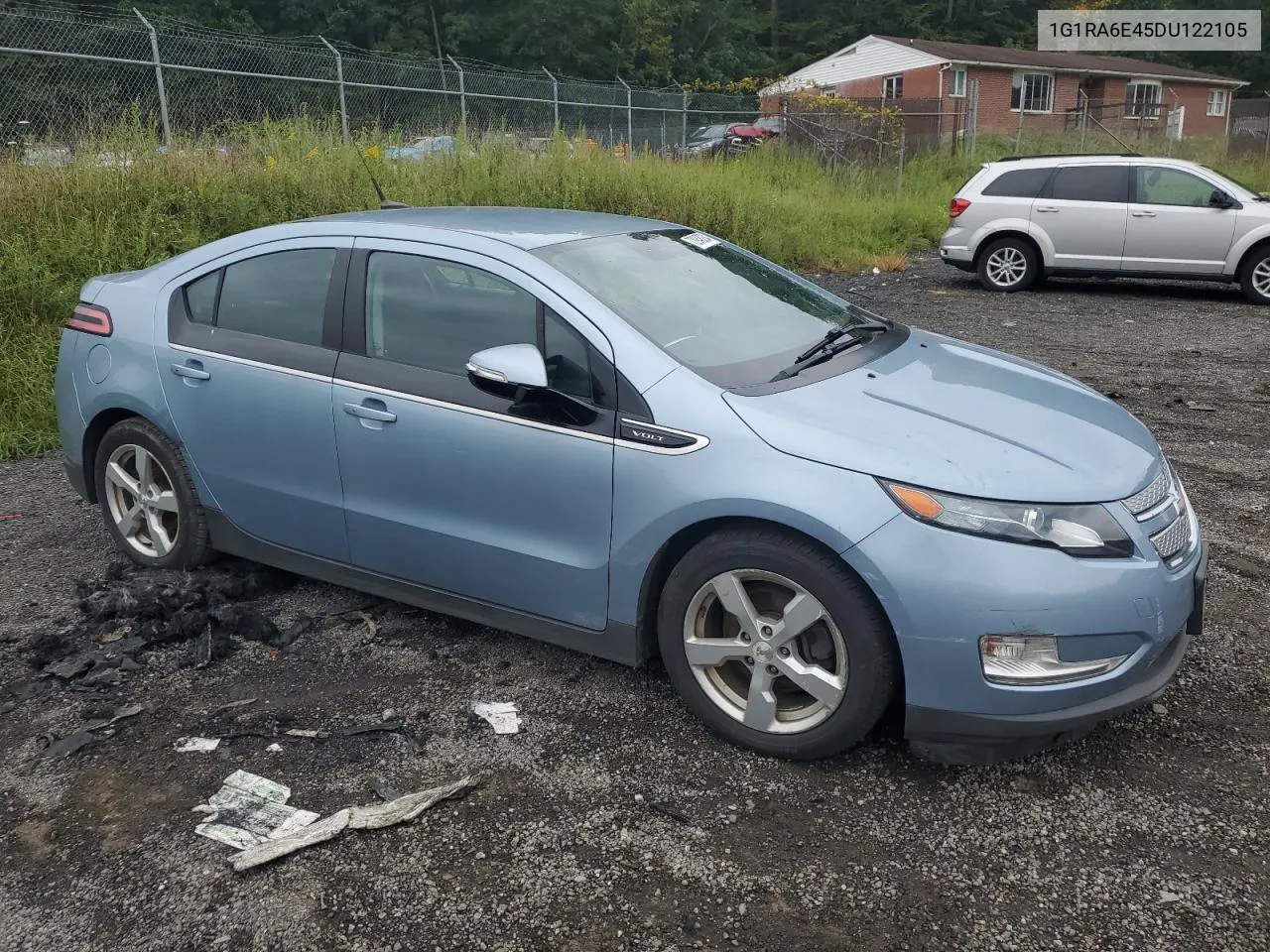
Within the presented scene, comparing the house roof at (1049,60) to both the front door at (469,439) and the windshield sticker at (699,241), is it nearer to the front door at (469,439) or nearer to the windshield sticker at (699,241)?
the windshield sticker at (699,241)

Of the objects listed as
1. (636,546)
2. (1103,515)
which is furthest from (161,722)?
(1103,515)

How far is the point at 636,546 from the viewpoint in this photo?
3.20m

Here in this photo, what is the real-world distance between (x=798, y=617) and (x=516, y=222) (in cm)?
203

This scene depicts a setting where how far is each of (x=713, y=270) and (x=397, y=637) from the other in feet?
6.23

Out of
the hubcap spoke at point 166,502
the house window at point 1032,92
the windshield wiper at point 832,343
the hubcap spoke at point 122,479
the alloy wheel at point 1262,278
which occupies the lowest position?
the hubcap spoke at point 166,502

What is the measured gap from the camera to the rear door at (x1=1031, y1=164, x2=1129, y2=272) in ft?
40.3

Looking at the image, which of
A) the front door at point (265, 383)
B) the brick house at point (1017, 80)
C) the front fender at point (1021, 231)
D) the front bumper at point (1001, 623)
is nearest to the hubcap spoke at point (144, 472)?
the front door at point (265, 383)

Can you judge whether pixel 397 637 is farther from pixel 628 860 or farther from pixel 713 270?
pixel 713 270

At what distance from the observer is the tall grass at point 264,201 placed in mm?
7652

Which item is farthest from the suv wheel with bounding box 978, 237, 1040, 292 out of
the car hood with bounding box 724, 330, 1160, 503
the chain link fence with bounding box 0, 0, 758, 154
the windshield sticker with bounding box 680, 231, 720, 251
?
the car hood with bounding box 724, 330, 1160, 503

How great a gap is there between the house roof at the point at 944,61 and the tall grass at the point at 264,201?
26.0 metres

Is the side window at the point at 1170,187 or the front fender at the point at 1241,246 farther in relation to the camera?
the side window at the point at 1170,187

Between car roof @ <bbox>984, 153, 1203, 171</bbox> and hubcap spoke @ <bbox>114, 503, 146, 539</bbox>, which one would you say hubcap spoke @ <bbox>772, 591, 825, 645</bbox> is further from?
car roof @ <bbox>984, 153, 1203, 171</bbox>

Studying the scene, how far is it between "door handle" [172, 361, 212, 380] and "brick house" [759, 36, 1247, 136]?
3652cm
